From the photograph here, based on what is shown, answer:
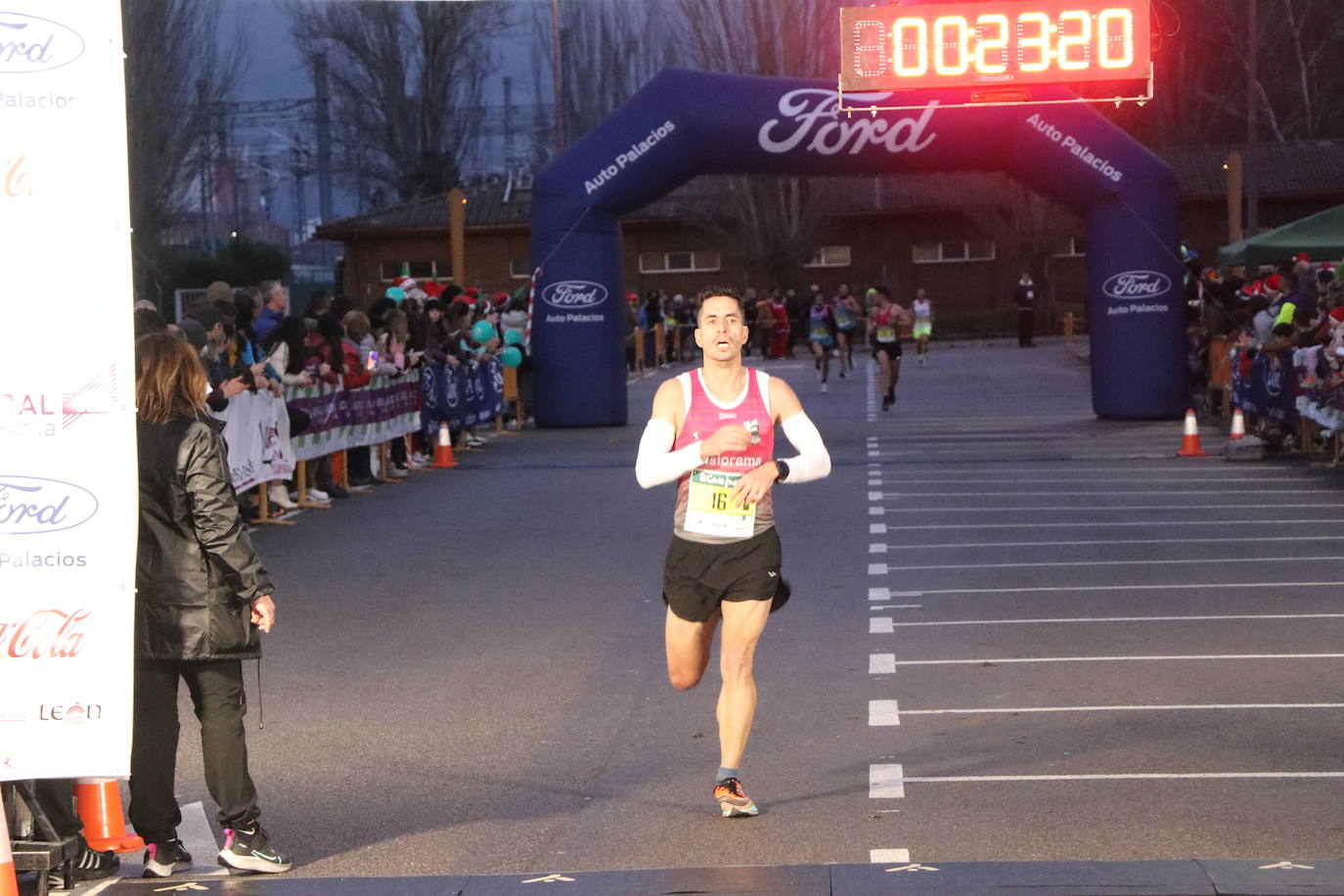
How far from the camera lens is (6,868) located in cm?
529

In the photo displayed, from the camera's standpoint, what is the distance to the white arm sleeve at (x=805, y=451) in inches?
260

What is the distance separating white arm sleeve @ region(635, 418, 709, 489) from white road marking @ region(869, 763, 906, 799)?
1.31 metres

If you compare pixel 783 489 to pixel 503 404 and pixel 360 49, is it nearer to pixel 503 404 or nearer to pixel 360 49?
pixel 503 404

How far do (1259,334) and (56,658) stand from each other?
18.2m

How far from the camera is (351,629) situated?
10.8m

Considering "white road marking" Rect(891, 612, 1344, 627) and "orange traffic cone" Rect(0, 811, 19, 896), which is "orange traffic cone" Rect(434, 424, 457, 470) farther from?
"orange traffic cone" Rect(0, 811, 19, 896)

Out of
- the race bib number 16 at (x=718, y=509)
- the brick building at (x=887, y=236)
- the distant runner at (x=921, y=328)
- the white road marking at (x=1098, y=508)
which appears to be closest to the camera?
the race bib number 16 at (x=718, y=509)

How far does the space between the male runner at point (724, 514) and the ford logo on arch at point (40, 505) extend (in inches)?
73.1

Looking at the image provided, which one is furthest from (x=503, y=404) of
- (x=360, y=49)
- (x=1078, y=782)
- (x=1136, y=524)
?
(x=360, y=49)

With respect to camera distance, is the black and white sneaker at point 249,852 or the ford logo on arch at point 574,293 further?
the ford logo on arch at point 574,293

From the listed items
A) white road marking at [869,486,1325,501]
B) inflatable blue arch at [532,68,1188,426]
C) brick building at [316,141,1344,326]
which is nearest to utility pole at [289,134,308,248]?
brick building at [316,141,1344,326]

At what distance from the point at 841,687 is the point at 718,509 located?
2536mm

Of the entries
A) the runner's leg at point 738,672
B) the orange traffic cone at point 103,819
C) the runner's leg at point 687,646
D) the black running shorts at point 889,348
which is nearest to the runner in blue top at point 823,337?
the black running shorts at point 889,348

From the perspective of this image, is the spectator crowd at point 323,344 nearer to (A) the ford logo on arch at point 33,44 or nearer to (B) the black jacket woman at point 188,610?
(B) the black jacket woman at point 188,610
